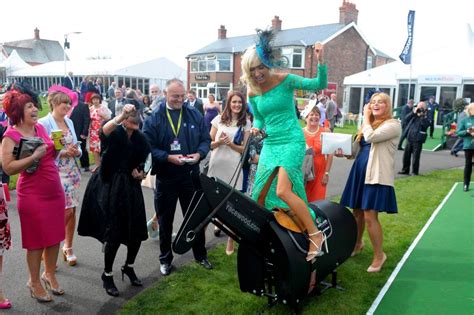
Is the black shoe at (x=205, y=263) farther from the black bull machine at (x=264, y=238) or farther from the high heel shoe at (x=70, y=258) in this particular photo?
the high heel shoe at (x=70, y=258)

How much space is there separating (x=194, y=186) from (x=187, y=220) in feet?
4.92

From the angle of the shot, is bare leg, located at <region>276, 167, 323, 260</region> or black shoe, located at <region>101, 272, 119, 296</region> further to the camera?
black shoe, located at <region>101, 272, 119, 296</region>

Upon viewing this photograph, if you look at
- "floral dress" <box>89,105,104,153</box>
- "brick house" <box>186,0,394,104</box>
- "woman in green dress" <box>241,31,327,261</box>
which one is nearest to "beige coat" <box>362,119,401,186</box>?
"woman in green dress" <box>241,31,327,261</box>

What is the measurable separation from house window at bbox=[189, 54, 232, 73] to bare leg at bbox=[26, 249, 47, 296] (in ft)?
124

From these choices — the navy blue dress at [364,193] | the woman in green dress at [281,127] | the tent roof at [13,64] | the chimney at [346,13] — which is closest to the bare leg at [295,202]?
the woman in green dress at [281,127]

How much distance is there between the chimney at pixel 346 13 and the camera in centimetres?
3584

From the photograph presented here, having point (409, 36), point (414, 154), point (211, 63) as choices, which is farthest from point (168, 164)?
point (211, 63)

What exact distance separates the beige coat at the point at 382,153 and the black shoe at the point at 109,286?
2.77m

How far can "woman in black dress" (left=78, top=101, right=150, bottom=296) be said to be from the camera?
367cm

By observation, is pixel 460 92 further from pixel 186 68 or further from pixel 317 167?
pixel 186 68

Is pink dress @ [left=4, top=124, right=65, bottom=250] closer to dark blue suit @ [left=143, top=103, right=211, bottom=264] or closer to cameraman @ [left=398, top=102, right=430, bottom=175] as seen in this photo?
dark blue suit @ [left=143, top=103, right=211, bottom=264]

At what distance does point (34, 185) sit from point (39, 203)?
163 mm

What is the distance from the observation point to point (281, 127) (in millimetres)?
3279

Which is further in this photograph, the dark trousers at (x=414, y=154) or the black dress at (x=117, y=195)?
the dark trousers at (x=414, y=154)
